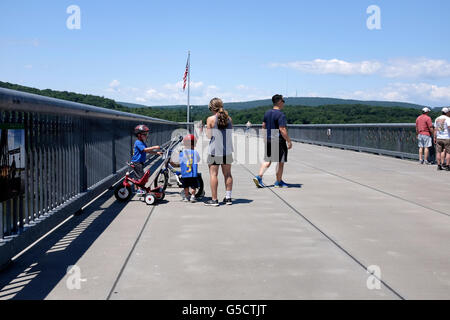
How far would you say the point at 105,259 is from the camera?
5.09 metres

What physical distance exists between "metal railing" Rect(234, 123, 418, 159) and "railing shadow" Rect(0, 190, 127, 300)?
14185mm

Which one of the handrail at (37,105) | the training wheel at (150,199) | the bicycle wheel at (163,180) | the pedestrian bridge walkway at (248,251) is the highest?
the handrail at (37,105)

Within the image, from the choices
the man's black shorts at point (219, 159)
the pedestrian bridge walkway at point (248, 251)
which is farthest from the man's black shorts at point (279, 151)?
the man's black shorts at point (219, 159)

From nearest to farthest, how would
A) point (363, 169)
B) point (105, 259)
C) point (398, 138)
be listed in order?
point (105, 259) < point (363, 169) < point (398, 138)

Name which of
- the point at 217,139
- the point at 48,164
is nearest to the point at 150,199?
the point at 217,139

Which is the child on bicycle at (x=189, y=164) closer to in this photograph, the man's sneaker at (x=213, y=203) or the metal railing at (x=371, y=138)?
the man's sneaker at (x=213, y=203)

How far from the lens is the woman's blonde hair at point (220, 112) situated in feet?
27.3

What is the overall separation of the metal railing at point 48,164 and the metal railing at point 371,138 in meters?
12.7

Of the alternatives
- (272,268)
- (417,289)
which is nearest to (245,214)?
(272,268)
